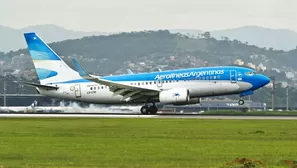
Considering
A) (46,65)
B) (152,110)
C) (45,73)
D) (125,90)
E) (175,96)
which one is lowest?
(152,110)

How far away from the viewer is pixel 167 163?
103 ft

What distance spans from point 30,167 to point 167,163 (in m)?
4.82

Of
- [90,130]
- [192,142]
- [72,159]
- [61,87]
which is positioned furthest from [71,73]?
[72,159]

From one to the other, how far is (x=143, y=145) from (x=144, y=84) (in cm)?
3946

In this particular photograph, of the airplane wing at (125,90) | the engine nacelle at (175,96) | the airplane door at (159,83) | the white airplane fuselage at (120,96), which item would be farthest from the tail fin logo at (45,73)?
the engine nacelle at (175,96)

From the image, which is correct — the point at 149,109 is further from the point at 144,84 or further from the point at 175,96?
the point at 175,96

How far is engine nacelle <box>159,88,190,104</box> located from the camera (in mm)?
75938

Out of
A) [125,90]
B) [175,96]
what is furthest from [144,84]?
[175,96]

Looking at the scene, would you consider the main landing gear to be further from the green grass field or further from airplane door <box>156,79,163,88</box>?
the green grass field

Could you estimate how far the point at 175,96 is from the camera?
76000 millimetres

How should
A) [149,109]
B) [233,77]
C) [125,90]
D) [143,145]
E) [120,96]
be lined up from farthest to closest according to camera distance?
1. [120,96]
2. [149,109]
3. [125,90]
4. [233,77]
5. [143,145]

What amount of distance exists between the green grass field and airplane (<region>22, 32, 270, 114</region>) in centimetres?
2107

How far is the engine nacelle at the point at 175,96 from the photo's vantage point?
75.9 m

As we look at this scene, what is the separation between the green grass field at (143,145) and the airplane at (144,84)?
2107 centimetres
